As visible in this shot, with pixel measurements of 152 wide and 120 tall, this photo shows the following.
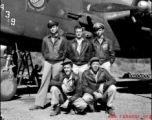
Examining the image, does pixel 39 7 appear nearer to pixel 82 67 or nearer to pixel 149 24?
pixel 82 67

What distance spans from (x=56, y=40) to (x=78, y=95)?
1640mm

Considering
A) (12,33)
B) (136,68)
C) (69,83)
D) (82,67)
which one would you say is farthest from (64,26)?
(136,68)

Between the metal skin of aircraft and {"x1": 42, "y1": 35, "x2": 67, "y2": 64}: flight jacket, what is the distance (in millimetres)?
1581

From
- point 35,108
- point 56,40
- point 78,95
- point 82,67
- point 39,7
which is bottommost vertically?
point 35,108

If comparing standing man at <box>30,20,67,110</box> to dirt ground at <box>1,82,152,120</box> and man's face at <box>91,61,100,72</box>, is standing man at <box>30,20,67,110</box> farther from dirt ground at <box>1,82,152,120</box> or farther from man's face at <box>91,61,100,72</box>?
man's face at <box>91,61,100,72</box>

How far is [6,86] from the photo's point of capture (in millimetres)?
6395

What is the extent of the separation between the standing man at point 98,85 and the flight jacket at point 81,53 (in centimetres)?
44

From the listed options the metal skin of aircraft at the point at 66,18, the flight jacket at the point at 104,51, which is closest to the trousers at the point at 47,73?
the flight jacket at the point at 104,51

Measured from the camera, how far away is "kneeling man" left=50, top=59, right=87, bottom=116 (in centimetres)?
519

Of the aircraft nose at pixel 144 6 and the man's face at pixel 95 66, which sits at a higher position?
the aircraft nose at pixel 144 6

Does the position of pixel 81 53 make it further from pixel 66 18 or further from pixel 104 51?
pixel 66 18

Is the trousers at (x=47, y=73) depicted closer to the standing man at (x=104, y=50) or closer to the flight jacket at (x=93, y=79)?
the flight jacket at (x=93, y=79)

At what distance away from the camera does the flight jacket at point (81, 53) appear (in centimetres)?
590

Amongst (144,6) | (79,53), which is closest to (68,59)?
(79,53)
